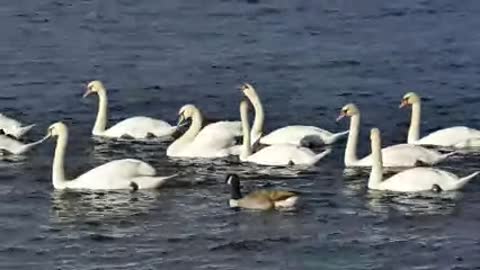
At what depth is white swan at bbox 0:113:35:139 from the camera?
24.5m

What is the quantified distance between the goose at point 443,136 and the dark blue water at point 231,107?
43 cm

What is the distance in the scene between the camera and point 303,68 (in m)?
29.4

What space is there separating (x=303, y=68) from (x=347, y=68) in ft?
2.52

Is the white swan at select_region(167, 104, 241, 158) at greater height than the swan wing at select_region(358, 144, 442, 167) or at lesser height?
greater

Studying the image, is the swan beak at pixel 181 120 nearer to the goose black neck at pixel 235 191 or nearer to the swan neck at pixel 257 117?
the swan neck at pixel 257 117

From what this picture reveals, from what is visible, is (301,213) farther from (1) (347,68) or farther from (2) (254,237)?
(1) (347,68)

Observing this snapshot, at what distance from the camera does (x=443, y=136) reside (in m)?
23.7

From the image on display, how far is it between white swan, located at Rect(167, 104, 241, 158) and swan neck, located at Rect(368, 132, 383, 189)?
2.86m

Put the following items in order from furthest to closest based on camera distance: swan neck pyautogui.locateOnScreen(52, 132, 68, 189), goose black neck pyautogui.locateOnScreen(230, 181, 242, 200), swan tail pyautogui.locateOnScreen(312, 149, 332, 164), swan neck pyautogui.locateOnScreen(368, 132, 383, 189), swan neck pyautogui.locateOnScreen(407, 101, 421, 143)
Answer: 1. swan neck pyautogui.locateOnScreen(407, 101, 421, 143)
2. swan tail pyautogui.locateOnScreen(312, 149, 332, 164)
3. swan neck pyautogui.locateOnScreen(52, 132, 68, 189)
4. swan neck pyautogui.locateOnScreen(368, 132, 383, 189)
5. goose black neck pyautogui.locateOnScreen(230, 181, 242, 200)

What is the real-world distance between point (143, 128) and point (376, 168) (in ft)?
14.8

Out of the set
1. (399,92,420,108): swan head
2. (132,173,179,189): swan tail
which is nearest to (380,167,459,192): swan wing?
(132,173,179,189): swan tail

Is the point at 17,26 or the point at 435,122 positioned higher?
the point at 17,26

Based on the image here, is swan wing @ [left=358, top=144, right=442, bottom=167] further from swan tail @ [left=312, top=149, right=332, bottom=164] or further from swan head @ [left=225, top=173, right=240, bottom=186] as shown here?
swan head @ [left=225, top=173, right=240, bottom=186]

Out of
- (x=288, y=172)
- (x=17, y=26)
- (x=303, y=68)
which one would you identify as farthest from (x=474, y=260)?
(x=17, y=26)
